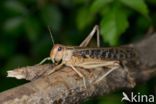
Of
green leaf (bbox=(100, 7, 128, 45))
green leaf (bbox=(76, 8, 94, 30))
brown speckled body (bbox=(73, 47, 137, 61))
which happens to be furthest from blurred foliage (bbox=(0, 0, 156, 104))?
brown speckled body (bbox=(73, 47, 137, 61))

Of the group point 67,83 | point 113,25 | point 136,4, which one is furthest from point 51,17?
point 67,83

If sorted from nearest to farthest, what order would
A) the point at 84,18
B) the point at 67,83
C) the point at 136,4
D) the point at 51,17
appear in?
the point at 67,83, the point at 136,4, the point at 84,18, the point at 51,17

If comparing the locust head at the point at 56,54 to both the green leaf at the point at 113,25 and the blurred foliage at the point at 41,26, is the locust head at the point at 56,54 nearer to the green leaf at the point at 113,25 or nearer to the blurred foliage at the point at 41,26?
the green leaf at the point at 113,25

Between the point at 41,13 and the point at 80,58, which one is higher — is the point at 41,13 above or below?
above

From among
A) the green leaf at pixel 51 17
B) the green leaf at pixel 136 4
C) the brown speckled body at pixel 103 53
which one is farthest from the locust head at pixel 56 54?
the green leaf at pixel 51 17

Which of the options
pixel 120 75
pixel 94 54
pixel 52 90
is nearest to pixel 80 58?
pixel 94 54

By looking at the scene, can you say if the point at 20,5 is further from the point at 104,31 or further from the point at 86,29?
the point at 104,31

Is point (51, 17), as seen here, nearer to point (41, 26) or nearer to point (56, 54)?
point (41, 26)
